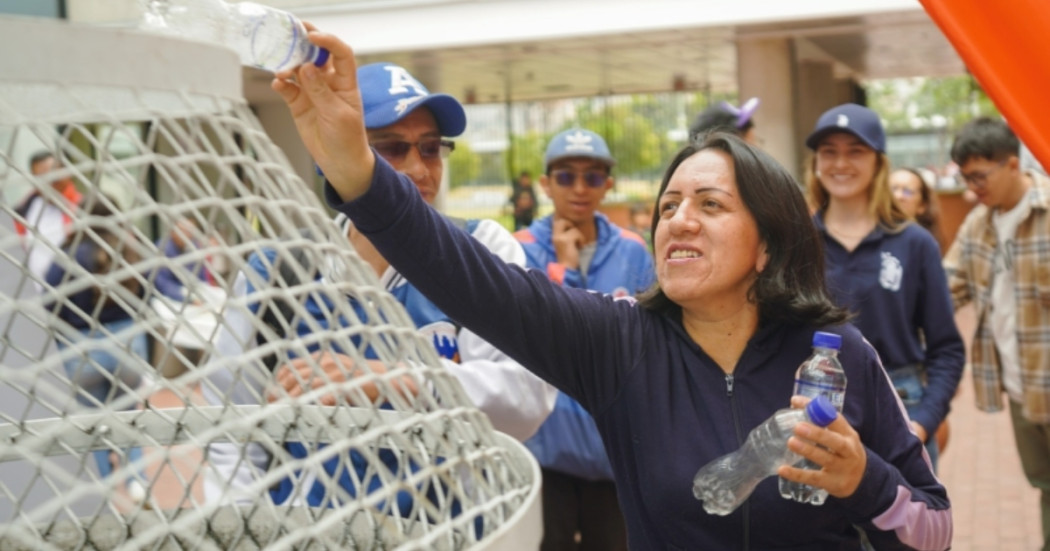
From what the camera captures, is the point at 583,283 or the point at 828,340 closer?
the point at 828,340

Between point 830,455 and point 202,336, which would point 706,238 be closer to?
point 830,455

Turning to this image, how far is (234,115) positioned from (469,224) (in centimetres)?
160

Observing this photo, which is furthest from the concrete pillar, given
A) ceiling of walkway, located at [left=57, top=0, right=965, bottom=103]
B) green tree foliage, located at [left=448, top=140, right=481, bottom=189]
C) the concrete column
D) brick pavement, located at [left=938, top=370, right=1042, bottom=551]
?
green tree foliage, located at [left=448, top=140, right=481, bottom=189]

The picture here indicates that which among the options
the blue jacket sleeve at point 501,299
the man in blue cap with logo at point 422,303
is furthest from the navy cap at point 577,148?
the blue jacket sleeve at point 501,299

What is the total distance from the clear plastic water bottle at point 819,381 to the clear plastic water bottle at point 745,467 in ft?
0.18

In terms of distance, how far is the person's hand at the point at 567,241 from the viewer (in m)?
5.01

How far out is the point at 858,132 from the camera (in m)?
4.57

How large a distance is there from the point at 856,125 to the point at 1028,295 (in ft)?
4.22

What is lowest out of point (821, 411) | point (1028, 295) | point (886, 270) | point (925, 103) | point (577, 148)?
point (925, 103)

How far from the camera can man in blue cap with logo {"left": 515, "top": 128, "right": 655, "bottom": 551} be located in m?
4.47

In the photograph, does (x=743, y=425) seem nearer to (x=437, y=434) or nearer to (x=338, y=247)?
(x=437, y=434)

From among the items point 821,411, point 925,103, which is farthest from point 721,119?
point 925,103

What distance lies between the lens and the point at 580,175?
5.30 meters

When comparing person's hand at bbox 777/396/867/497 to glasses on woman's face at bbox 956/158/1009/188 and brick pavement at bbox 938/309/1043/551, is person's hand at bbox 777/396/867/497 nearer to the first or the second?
glasses on woman's face at bbox 956/158/1009/188
